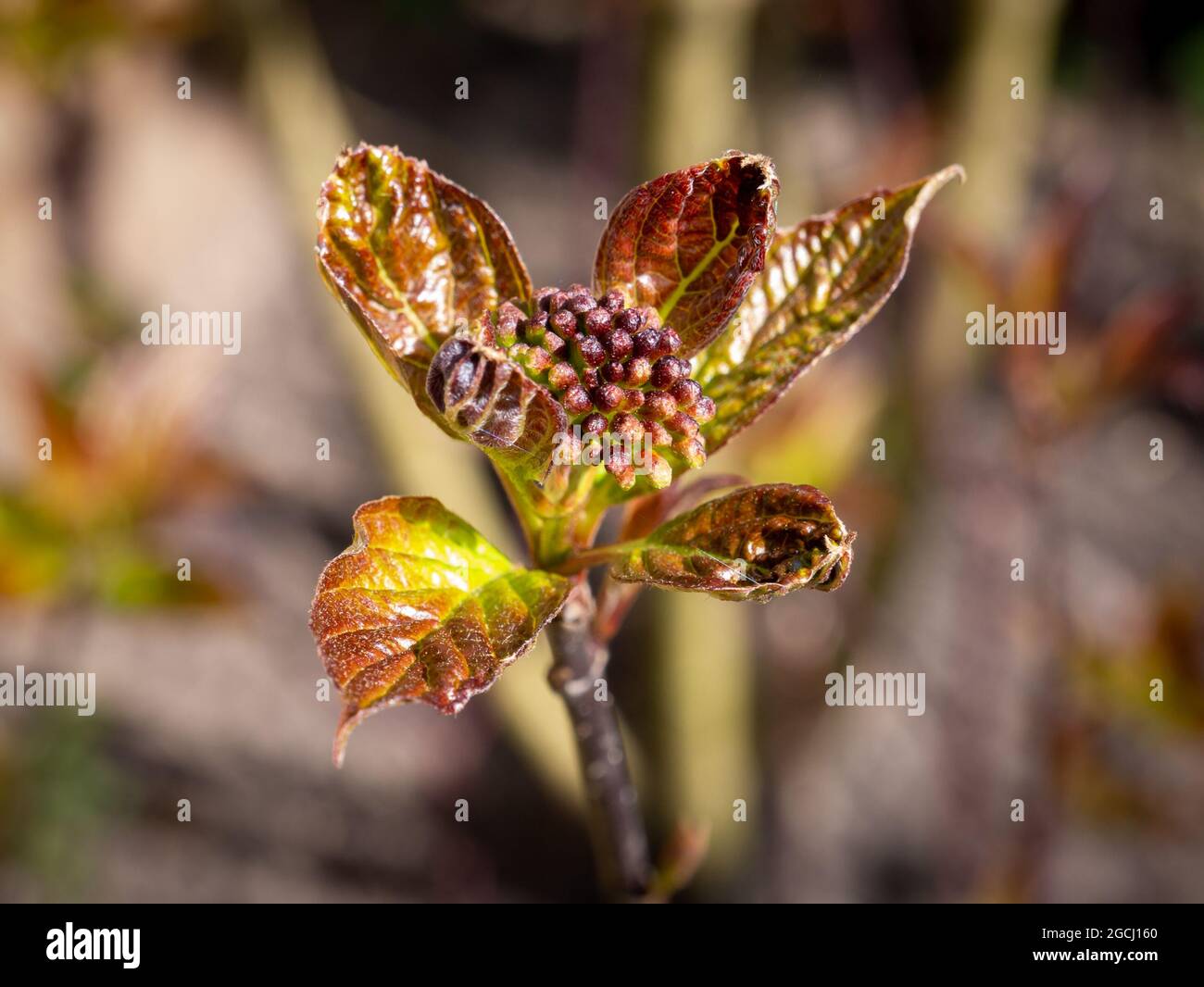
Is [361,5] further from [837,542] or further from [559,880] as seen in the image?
[837,542]

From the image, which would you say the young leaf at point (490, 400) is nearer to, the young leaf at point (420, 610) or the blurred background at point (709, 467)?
the young leaf at point (420, 610)

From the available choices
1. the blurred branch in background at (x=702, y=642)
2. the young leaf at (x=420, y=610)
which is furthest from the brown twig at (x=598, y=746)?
the blurred branch in background at (x=702, y=642)

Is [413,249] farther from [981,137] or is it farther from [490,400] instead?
[981,137]

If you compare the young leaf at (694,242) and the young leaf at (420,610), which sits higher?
the young leaf at (694,242)

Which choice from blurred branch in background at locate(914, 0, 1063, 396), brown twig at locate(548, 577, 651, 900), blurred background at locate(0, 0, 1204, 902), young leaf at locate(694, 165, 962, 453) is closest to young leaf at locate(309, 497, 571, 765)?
brown twig at locate(548, 577, 651, 900)

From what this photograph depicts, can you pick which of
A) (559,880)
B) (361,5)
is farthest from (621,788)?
(361,5)

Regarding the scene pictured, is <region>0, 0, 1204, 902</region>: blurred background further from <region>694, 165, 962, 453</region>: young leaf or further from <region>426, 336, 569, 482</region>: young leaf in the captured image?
<region>426, 336, 569, 482</region>: young leaf

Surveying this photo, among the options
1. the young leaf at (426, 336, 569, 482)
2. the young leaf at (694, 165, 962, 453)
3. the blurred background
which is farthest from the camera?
the blurred background
